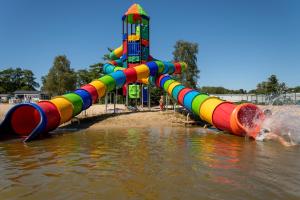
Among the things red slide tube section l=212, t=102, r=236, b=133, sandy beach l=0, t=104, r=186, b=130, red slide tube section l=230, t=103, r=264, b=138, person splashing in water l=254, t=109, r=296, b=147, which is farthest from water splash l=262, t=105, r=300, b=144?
sandy beach l=0, t=104, r=186, b=130

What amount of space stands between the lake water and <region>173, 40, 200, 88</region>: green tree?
1537 inches

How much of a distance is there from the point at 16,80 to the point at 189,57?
4890 cm

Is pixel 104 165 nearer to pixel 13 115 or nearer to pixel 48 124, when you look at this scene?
pixel 48 124

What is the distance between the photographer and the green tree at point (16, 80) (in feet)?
255

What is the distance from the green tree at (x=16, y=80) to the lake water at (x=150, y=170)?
73039 millimetres

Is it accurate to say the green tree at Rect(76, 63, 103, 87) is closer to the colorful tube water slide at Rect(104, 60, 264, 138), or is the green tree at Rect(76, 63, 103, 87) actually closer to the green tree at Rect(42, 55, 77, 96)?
the green tree at Rect(42, 55, 77, 96)

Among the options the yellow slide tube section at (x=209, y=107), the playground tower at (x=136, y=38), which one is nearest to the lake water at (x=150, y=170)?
the yellow slide tube section at (x=209, y=107)

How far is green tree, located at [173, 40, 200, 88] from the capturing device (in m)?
49.5

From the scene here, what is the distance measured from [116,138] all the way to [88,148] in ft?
7.64

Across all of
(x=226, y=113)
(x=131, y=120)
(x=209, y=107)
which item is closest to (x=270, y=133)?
(x=226, y=113)

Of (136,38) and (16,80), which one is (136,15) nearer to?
(136,38)

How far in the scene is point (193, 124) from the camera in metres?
17.0

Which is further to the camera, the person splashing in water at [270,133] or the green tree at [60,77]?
the green tree at [60,77]

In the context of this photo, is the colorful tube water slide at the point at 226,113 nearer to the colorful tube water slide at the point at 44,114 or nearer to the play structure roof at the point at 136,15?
the colorful tube water slide at the point at 44,114
